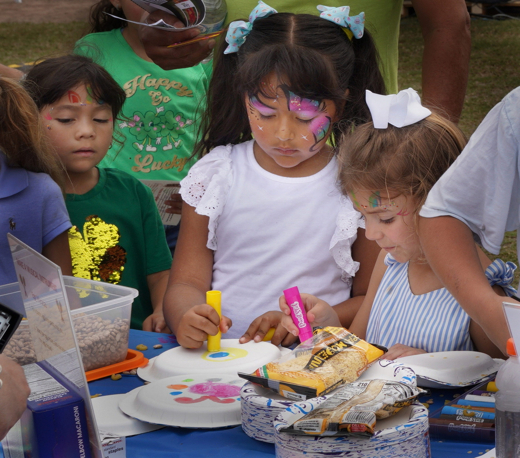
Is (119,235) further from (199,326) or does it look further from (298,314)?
(298,314)

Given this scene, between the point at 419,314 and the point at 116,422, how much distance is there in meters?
0.67

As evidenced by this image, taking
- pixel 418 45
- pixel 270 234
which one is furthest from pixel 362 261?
pixel 418 45

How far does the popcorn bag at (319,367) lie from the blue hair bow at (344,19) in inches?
35.3

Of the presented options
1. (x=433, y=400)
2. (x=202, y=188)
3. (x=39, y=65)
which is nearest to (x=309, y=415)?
(x=433, y=400)

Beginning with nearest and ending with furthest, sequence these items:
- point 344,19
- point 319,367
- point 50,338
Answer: point 50,338 < point 319,367 < point 344,19

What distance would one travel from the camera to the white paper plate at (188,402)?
1072 millimetres

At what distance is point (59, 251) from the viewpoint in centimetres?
172

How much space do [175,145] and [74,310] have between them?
42.1 inches

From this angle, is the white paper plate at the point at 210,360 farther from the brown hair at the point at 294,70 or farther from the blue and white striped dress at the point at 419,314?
the brown hair at the point at 294,70

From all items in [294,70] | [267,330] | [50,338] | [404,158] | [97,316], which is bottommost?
[267,330]

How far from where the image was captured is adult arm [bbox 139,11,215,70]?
2.01m

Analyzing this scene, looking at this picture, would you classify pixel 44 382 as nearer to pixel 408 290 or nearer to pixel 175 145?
pixel 408 290

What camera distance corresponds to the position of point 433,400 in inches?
44.4

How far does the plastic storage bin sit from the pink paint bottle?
32 cm
